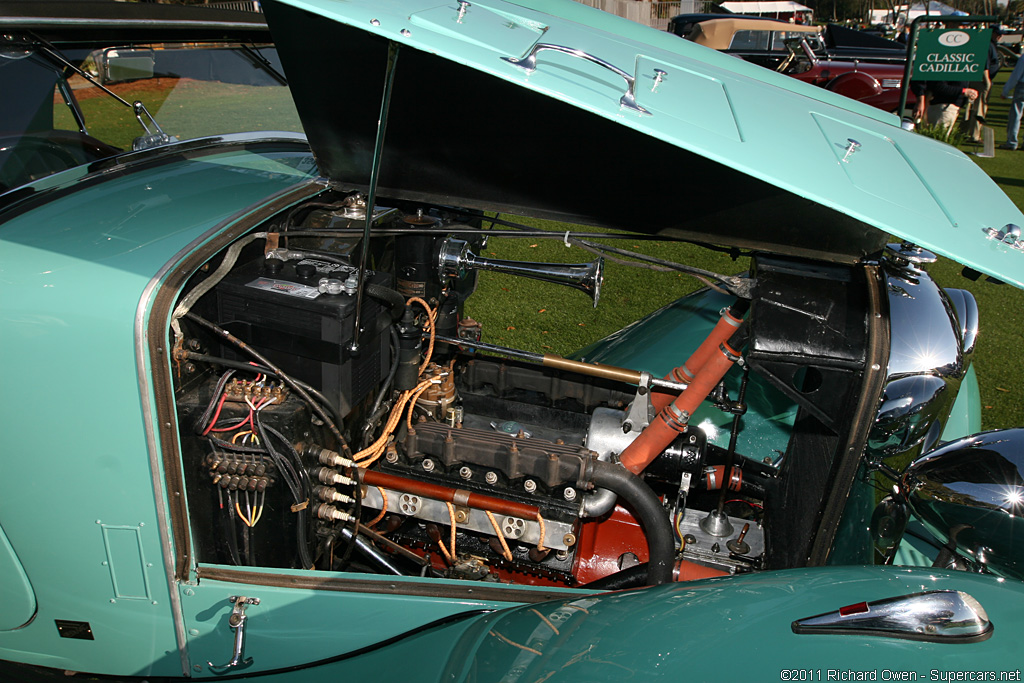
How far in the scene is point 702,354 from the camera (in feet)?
6.34

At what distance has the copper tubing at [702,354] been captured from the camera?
5.94 ft

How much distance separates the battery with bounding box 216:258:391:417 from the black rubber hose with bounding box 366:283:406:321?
1.0 inches

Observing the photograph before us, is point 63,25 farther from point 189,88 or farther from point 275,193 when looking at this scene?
point 189,88

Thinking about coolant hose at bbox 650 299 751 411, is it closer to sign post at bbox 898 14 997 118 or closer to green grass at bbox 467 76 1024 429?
green grass at bbox 467 76 1024 429

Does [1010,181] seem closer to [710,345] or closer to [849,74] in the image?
[849,74]

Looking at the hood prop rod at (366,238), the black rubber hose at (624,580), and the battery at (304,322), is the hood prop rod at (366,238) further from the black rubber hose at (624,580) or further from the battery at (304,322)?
the black rubber hose at (624,580)

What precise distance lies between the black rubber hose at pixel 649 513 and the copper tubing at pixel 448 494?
0.65ft

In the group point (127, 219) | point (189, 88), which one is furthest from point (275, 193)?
→ point (189, 88)

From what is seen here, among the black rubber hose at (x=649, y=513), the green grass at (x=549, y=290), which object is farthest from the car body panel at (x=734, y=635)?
the green grass at (x=549, y=290)

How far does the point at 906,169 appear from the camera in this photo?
143 cm

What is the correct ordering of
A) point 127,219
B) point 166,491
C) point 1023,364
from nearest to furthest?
point 166,491 < point 127,219 < point 1023,364

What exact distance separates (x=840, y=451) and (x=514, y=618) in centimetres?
83

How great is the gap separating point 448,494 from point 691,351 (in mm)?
1334

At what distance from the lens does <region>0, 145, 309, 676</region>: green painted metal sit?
4.89ft
